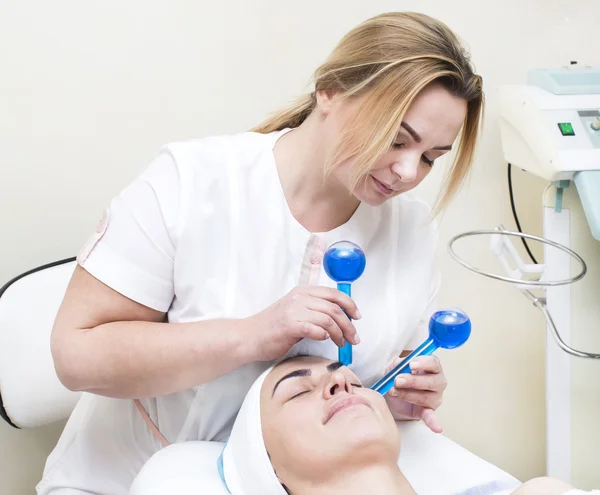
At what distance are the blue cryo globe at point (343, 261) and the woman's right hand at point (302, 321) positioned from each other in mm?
32

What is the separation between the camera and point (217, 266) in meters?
1.17

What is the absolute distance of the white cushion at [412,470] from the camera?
3.49 feet

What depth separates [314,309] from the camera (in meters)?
1.02

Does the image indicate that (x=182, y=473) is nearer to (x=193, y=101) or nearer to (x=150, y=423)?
(x=150, y=423)

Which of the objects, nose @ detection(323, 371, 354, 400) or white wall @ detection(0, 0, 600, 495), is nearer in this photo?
nose @ detection(323, 371, 354, 400)

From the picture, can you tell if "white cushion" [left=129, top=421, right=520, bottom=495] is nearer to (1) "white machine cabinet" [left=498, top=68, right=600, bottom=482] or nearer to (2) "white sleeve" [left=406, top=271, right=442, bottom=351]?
(2) "white sleeve" [left=406, top=271, right=442, bottom=351]

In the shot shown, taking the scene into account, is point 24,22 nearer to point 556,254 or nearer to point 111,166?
point 111,166

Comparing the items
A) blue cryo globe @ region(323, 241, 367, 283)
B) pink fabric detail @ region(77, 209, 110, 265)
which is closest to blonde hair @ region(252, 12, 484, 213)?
blue cryo globe @ region(323, 241, 367, 283)

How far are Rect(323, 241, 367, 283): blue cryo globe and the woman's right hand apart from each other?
3cm

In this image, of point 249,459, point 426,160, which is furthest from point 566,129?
point 249,459

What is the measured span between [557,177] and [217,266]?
33.1 inches

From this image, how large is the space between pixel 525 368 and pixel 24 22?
1.74 meters

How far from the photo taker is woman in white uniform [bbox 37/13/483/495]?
3.49 feet

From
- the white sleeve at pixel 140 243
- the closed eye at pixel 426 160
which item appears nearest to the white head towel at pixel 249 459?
Answer: the white sleeve at pixel 140 243
